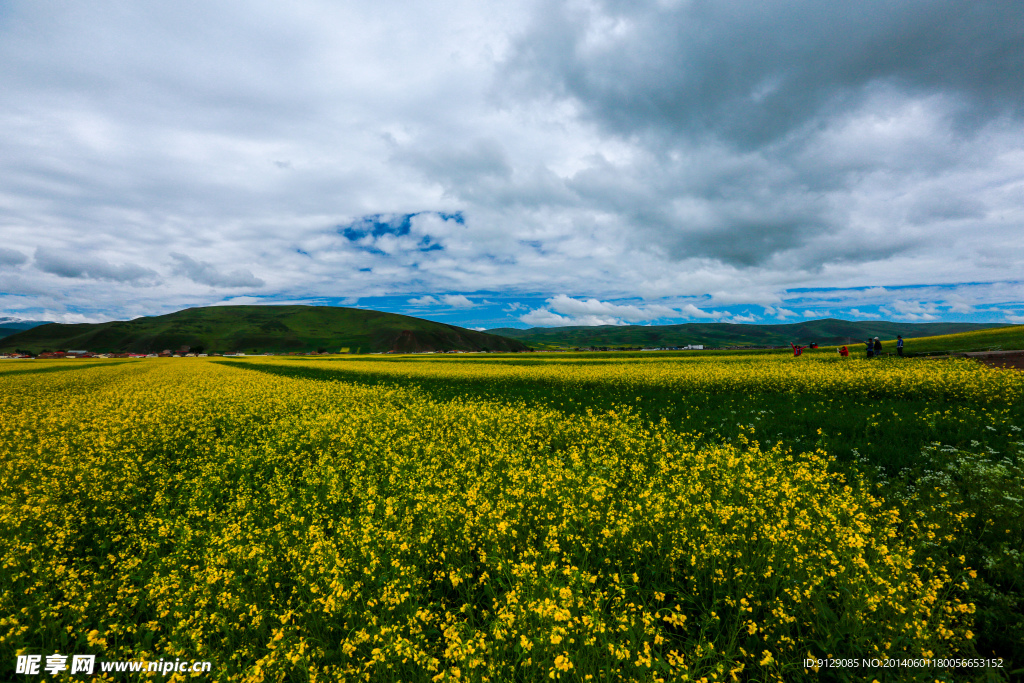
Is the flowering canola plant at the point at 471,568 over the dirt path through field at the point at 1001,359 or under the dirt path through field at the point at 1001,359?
under

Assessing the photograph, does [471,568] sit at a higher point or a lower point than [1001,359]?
lower

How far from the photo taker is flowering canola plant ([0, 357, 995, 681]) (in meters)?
4.21

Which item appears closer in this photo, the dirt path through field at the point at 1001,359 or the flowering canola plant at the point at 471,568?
the flowering canola plant at the point at 471,568

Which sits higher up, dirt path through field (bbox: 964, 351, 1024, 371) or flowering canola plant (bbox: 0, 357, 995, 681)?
dirt path through field (bbox: 964, 351, 1024, 371)

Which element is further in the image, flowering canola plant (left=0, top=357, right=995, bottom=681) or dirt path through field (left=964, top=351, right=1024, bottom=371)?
dirt path through field (left=964, top=351, right=1024, bottom=371)

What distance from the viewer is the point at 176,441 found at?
1212 cm

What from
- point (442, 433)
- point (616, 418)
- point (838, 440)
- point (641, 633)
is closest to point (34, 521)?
point (442, 433)

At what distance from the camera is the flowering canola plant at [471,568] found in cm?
421

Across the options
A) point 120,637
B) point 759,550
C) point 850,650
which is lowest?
point 120,637

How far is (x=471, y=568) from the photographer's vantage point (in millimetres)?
5781

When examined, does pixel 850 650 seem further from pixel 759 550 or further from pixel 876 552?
pixel 876 552

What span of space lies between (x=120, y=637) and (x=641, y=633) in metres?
6.82

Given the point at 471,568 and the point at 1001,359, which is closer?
the point at 471,568

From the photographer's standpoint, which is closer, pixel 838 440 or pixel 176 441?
pixel 838 440
